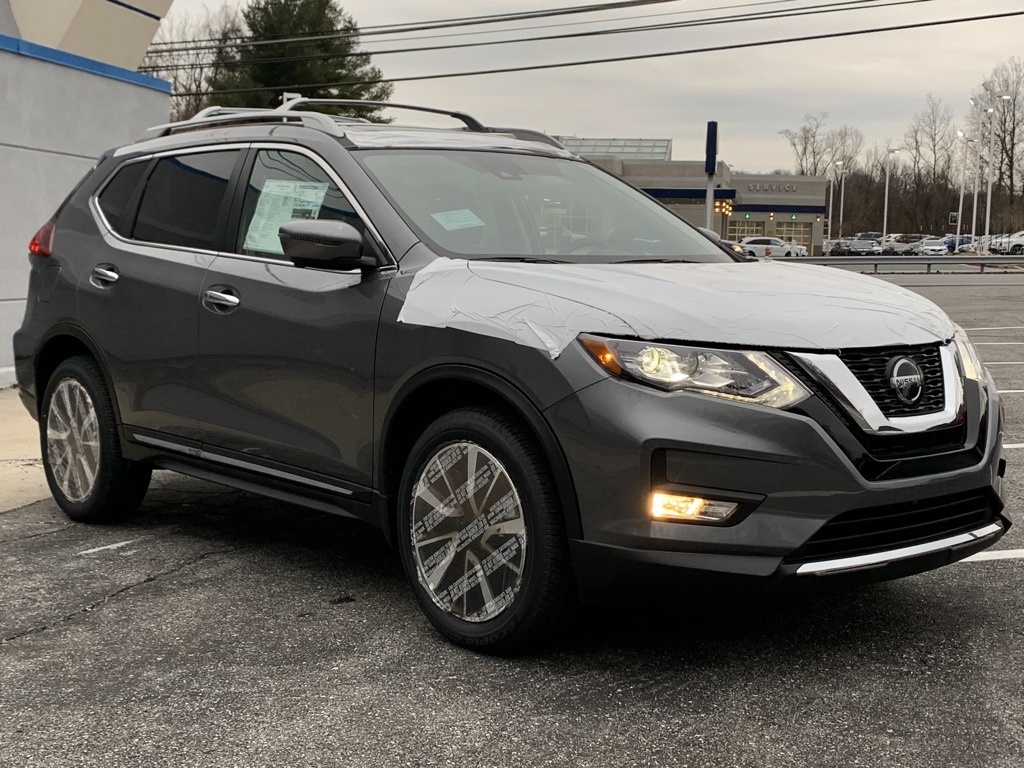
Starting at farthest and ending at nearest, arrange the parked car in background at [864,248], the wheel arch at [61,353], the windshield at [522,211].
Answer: the parked car in background at [864,248], the wheel arch at [61,353], the windshield at [522,211]

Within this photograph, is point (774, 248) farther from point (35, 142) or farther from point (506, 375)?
point (506, 375)

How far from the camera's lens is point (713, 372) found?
11.1ft

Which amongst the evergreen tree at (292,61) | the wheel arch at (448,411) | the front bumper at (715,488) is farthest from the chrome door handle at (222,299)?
the evergreen tree at (292,61)

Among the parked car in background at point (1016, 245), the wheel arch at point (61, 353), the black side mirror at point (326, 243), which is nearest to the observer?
the black side mirror at point (326, 243)

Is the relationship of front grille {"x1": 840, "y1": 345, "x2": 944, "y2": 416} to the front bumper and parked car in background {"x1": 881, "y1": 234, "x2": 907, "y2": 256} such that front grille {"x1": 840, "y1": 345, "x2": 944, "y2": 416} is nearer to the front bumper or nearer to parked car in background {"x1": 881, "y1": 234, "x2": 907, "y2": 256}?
the front bumper

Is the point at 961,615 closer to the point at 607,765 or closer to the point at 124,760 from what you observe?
the point at 607,765

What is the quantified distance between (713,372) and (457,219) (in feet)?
4.66

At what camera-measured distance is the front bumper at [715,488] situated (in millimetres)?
3320

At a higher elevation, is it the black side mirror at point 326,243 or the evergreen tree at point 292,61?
the evergreen tree at point 292,61

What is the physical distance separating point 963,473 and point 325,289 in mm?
2268

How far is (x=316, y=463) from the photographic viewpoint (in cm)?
439

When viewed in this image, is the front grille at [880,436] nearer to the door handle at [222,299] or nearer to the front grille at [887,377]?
the front grille at [887,377]

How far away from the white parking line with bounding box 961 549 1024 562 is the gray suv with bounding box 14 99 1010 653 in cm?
116

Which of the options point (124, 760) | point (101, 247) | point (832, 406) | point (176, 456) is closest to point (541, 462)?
point (832, 406)
